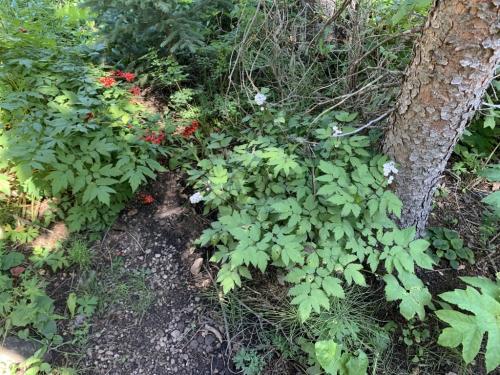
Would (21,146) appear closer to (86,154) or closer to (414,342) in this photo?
(86,154)

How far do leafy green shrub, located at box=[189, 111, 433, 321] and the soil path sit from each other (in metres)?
0.45

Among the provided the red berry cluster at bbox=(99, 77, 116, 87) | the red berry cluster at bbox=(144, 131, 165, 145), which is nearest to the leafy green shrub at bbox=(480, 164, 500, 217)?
the red berry cluster at bbox=(144, 131, 165, 145)

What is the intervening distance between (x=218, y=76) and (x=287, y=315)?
1.93 m

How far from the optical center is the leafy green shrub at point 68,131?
227 centimetres

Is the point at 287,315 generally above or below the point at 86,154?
below

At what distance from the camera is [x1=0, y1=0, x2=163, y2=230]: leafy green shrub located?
227 centimetres

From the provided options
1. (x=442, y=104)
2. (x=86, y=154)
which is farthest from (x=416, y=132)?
(x=86, y=154)

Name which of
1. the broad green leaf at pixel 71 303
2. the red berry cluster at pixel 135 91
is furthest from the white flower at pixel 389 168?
the broad green leaf at pixel 71 303

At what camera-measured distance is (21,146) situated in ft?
7.12

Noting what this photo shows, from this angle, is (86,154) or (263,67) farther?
(263,67)

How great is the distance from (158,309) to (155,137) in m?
1.14

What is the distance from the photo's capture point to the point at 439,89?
1752 millimetres

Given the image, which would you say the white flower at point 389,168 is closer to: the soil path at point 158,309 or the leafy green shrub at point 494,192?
the leafy green shrub at point 494,192

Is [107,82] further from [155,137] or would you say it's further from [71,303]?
[71,303]
